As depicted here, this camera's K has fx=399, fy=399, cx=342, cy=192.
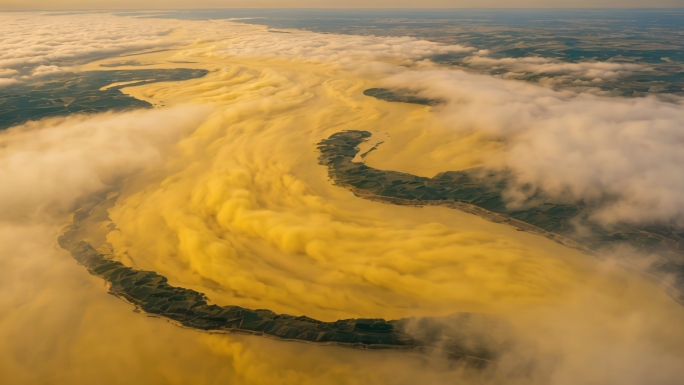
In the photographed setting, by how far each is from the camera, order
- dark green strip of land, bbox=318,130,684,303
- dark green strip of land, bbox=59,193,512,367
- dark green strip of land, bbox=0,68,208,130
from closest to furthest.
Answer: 1. dark green strip of land, bbox=59,193,512,367
2. dark green strip of land, bbox=318,130,684,303
3. dark green strip of land, bbox=0,68,208,130

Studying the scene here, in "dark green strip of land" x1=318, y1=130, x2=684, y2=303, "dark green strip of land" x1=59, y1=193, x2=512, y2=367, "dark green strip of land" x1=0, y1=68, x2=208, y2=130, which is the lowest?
"dark green strip of land" x1=59, y1=193, x2=512, y2=367

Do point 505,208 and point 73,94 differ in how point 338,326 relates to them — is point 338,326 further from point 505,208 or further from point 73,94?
point 73,94

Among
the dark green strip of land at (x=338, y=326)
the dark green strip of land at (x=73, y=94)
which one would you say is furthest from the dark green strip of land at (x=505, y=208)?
the dark green strip of land at (x=73, y=94)

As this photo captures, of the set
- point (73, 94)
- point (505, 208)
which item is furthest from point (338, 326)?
point (73, 94)

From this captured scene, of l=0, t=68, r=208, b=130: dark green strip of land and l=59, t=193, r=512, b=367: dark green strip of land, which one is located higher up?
l=0, t=68, r=208, b=130: dark green strip of land

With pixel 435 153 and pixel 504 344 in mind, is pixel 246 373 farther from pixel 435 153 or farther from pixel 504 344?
pixel 435 153

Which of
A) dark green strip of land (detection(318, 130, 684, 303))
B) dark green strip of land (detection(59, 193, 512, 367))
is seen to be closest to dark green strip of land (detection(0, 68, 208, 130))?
dark green strip of land (detection(318, 130, 684, 303))

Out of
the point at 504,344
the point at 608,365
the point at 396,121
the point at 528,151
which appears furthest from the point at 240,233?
the point at 396,121

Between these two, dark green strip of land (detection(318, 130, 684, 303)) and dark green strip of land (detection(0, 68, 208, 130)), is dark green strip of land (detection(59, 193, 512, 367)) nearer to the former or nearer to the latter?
dark green strip of land (detection(318, 130, 684, 303))

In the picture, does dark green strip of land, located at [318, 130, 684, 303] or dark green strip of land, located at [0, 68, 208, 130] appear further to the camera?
dark green strip of land, located at [0, 68, 208, 130]

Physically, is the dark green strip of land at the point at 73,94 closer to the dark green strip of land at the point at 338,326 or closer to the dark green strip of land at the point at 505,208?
the dark green strip of land at the point at 505,208
